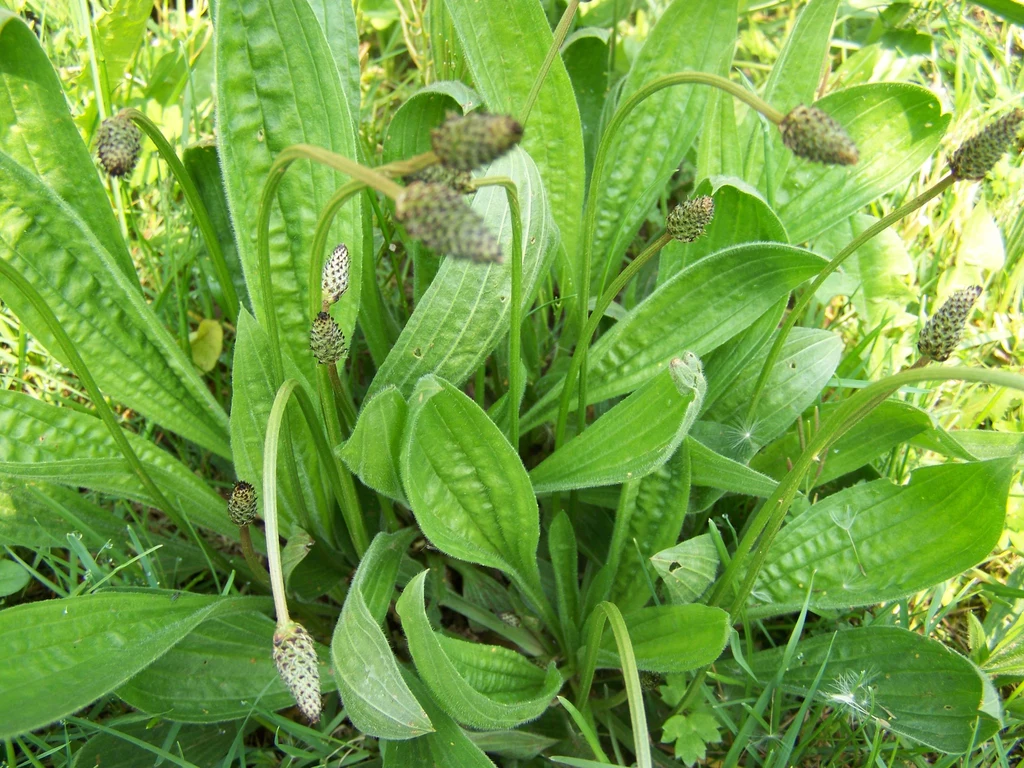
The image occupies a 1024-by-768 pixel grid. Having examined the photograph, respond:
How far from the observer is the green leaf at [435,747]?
4.82ft

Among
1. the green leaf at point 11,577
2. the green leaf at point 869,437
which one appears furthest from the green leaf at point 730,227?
the green leaf at point 11,577

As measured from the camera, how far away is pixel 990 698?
5.03ft

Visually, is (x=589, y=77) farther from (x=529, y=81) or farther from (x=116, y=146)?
(x=116, y=146)

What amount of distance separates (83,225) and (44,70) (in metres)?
0.31

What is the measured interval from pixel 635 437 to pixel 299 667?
75 cm

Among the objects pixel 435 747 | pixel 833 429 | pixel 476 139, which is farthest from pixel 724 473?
pixel 476 139

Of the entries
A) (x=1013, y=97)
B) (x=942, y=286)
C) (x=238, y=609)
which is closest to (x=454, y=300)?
(x=238, y=609)

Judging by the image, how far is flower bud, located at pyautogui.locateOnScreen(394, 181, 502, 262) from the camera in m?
0.77

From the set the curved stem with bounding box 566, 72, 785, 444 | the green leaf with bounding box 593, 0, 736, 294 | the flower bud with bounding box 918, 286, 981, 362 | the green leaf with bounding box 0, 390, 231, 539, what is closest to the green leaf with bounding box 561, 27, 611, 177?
the green leaf with bounding box 593, 0, 736, 294

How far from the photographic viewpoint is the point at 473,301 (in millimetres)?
1735

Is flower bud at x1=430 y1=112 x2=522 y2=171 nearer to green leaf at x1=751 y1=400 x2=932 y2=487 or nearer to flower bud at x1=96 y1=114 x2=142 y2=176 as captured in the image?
flower bud at x1=96 y1=114 x2=142 y2=176

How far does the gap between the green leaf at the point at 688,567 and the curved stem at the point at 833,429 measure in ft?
0.11

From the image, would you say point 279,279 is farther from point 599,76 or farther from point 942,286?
point 942,286

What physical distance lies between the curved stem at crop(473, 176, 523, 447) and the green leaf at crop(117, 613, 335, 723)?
1.99ft
